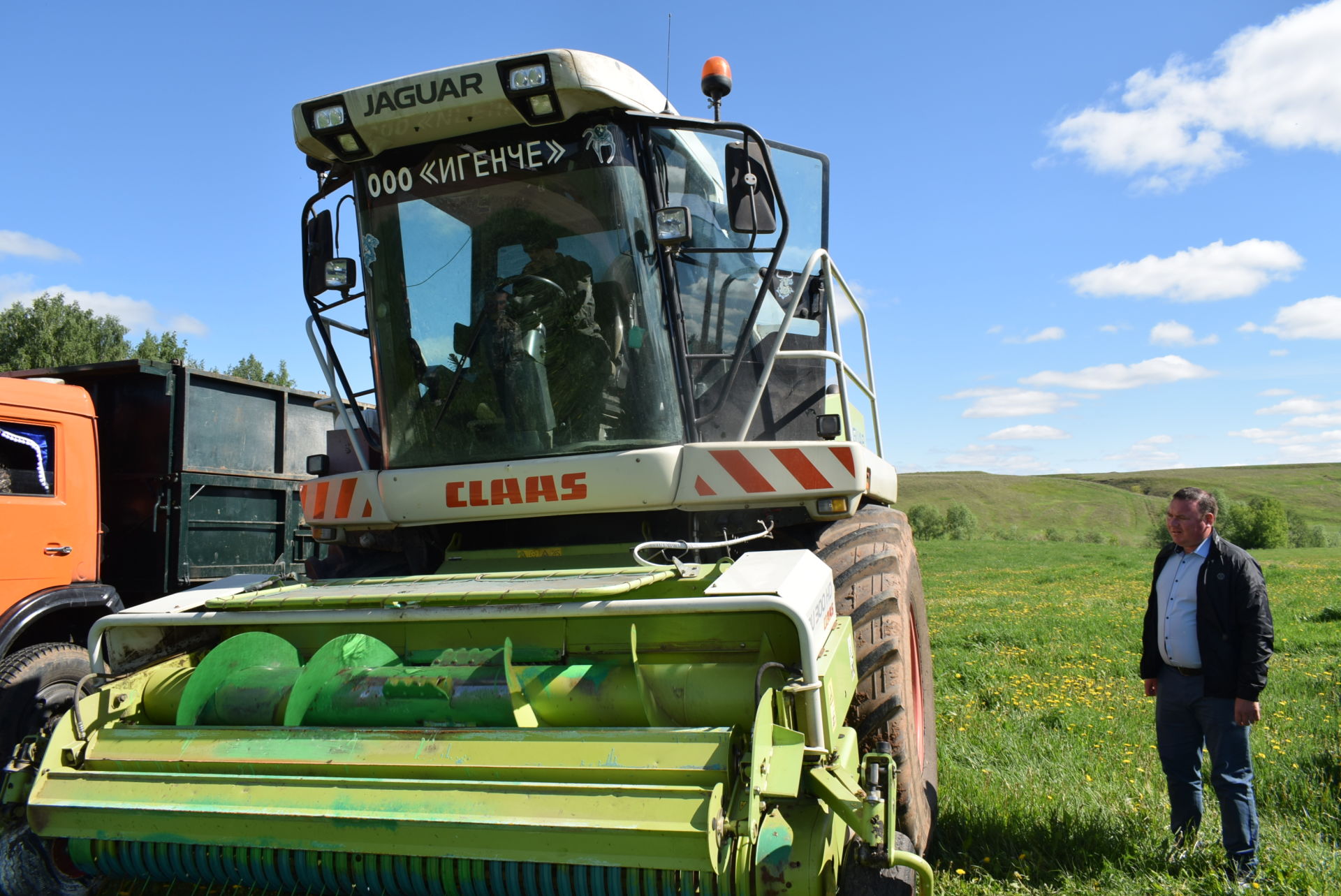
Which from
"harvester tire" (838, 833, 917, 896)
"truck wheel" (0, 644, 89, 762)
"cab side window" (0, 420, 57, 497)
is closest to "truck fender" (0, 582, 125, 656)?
"truck wheel" (0, 644, 89, 762)

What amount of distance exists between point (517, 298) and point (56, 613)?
3.48 metres

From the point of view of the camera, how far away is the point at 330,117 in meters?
3.79

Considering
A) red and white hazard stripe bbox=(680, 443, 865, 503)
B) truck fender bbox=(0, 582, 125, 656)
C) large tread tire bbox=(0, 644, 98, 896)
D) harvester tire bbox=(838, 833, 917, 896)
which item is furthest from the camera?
truck fender bbox=(0, 582, 125, 656)

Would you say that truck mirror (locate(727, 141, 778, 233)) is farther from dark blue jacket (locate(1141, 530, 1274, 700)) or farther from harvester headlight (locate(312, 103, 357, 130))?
dark blue jacket (locate(1141, 530, 1274, 700))

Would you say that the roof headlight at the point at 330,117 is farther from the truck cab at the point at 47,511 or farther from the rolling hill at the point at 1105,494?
the rolling hill at the point at 1105,494

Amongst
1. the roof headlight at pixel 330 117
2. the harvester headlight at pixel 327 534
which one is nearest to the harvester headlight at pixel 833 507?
the harvester headlight at pixel 327 534

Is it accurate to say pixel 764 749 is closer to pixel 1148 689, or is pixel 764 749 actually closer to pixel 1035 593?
pixel 1148 689

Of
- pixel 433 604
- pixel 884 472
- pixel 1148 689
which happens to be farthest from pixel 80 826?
pixel 1148 689

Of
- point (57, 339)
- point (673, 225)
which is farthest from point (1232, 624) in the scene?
point (57, 339)

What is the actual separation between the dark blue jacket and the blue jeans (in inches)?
3.5

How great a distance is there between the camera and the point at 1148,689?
13.6 ft

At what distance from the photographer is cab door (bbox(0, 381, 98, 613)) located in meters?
5.07

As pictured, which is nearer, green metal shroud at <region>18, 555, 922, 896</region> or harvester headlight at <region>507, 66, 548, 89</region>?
green metal shroud at <region>18, 555, 922, 896</region>

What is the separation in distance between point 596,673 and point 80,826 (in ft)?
4.80
